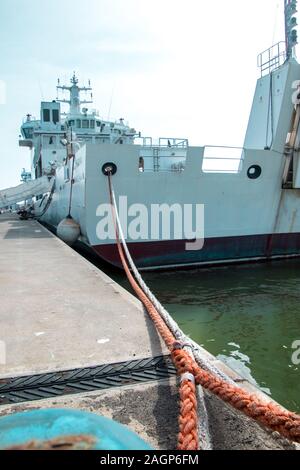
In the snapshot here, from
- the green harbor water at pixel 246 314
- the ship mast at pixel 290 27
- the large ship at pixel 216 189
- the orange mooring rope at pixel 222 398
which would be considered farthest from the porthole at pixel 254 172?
the orange mooring rope at pixel 222 398

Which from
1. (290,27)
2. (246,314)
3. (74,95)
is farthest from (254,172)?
(74,95)

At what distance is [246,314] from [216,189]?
411cm

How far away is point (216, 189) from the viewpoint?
9.39 m

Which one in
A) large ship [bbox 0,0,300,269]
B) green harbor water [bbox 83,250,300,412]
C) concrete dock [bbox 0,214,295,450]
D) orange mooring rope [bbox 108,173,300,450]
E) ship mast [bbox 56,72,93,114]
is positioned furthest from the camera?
ship mast [bbox 56,72,93,114]

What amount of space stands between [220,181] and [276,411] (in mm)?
8129

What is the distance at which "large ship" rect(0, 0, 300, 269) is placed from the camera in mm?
8828

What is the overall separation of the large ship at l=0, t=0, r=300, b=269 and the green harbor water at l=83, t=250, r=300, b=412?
2.06ft

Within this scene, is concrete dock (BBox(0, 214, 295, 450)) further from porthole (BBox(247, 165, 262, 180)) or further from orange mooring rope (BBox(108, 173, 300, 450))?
porthole (BBox(247, 165, 262, 180))

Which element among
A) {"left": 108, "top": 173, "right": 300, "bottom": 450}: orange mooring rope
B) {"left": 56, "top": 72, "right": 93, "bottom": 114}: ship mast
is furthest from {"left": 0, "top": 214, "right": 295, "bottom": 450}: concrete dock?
{"left": 56, "top": 72, "right": 93, "bottom": 114}: ship mast

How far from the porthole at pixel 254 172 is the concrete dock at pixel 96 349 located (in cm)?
580

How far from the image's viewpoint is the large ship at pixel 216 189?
883 centimetres

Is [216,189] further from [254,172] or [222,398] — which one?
[222,398]

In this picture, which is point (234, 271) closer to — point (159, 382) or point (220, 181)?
point (220, 181)

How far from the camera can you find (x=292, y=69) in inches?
388
